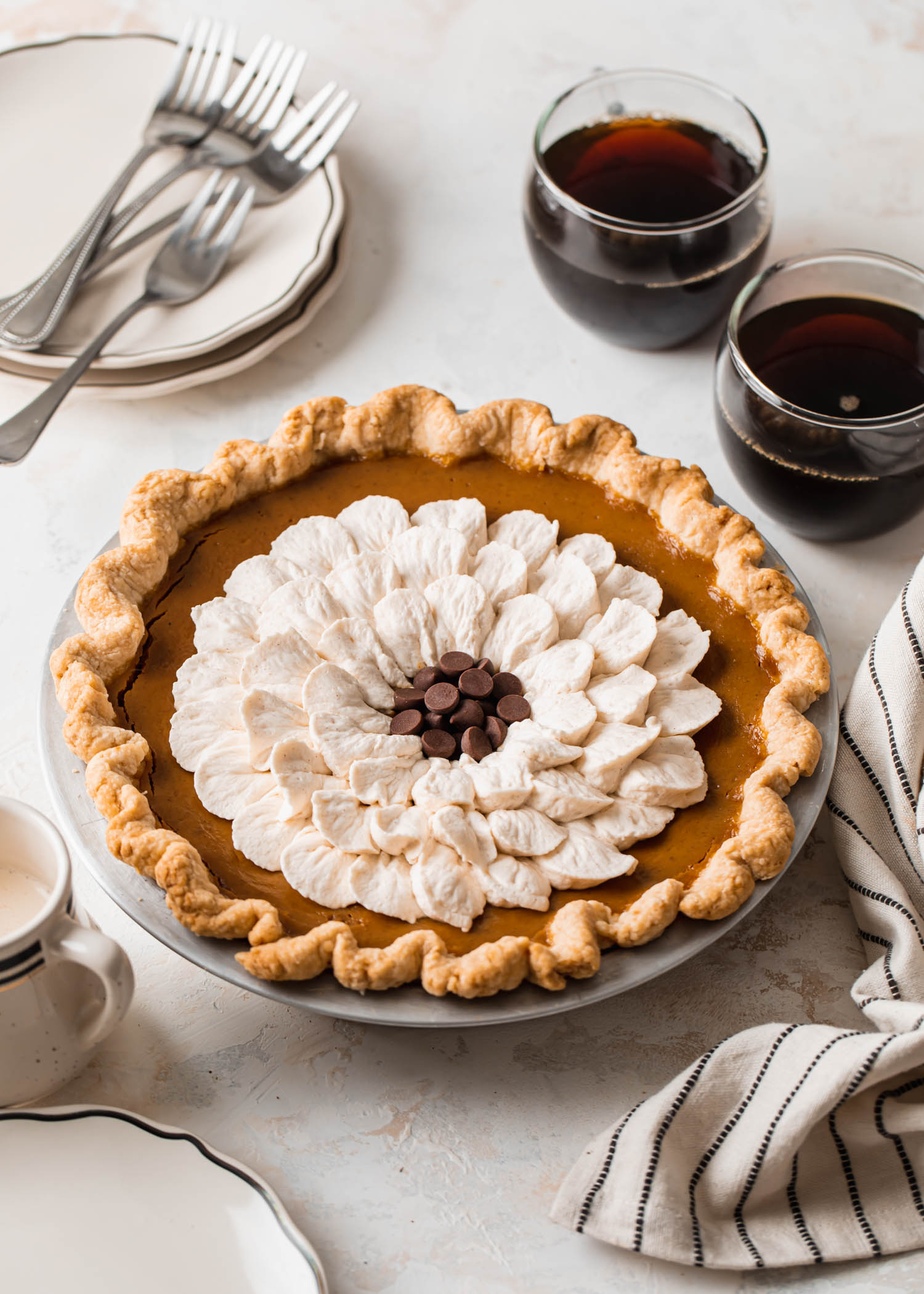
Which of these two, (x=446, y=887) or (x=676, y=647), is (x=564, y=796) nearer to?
(x=446, y=887)

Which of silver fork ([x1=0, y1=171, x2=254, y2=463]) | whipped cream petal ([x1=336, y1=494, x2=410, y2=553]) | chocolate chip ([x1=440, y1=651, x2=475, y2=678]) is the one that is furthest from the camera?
silver fork ([x1=0, y1=171, x2=254, y2=463])

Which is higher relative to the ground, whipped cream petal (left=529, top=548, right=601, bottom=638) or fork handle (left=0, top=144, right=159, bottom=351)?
fork handle (left=0, top=144, right=159, bottom=351)

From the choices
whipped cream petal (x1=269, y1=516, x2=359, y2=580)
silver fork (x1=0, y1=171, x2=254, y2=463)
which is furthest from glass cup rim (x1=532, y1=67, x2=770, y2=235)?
whipped cream petal (x1=269, y1=516, x2=359, y2=580)

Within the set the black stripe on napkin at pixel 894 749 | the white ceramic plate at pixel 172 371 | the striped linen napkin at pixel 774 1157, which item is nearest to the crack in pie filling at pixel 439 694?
the black stripe on napkin at pixel 894 749

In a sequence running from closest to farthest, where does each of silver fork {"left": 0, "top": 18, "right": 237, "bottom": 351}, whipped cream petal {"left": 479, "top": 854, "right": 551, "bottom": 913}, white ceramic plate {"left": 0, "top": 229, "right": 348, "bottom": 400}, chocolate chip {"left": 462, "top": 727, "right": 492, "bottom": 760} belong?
whipped cream petal {"left": 479, "top": 854, "right": 551, "bottom": 913} < chocolate chip {"left": 462, "top": 727, "right": 492, "bottom": 760} < white ceramic plate {"left": 0, "top": 229, "right": 348, "bottom": 400} < silver fork {"left": 0, "top": 18, "right": 237, "bottom": 351}

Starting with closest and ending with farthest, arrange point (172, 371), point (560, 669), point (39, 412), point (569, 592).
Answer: point (560, 669) < point (569, 592) < point (39, 412) < point (172, 371)

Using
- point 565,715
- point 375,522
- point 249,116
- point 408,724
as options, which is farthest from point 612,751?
point 249,116

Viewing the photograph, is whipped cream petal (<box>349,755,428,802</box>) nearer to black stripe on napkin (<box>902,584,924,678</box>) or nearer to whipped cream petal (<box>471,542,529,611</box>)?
whipped cream petal (<box>471,542,529,611</box>)
